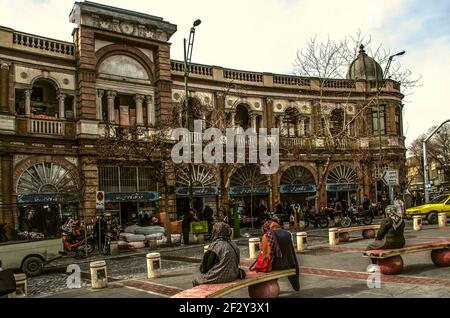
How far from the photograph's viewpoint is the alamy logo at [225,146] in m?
23.0

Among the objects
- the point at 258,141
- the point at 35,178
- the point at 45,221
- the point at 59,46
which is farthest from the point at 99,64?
the point at 45,221

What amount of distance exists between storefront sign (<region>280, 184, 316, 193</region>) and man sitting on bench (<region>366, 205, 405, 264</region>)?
21.2 m

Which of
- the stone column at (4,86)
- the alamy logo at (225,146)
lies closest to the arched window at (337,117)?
the alamy logo at (225,146)

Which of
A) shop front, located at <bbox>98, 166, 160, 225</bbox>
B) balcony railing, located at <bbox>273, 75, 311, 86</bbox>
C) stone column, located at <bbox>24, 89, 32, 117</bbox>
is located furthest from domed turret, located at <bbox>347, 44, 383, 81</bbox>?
stone column, located at <bbox>24, 89, 32, 117</bbox>

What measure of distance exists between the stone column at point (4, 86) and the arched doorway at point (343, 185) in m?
21.8

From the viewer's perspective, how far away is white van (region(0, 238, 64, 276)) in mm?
13141

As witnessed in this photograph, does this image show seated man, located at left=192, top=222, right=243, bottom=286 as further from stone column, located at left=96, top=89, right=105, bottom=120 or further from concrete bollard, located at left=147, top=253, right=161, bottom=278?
stone column, located at left=96, top=89, right=105, bottom=120

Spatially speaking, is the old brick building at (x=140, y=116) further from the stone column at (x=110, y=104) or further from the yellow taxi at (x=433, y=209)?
the yellow taxi at (x=433, y=209)

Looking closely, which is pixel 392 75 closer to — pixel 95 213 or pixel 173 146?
pixel 173 146

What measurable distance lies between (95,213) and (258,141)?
452 inches

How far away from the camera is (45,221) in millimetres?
14297

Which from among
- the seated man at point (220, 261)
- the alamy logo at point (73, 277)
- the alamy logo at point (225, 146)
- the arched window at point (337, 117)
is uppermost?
the arched window at point (337, 117)

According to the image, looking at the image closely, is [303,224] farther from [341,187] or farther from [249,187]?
[341,187]

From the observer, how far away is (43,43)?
22891 millimetres
